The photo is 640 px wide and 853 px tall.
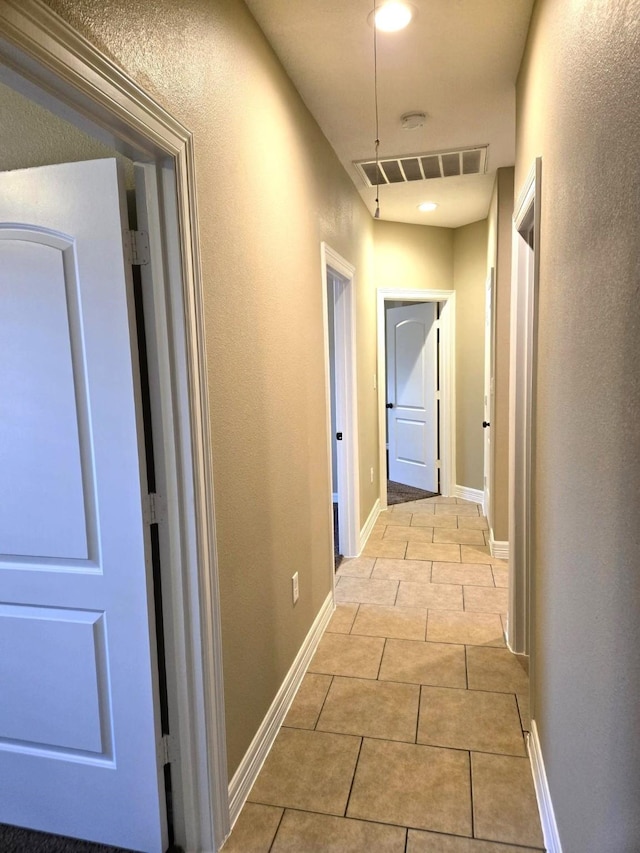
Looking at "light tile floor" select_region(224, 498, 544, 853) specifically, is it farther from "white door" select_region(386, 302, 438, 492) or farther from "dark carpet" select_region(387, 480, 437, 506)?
"white door" select_region(386, 302, 438, 492)

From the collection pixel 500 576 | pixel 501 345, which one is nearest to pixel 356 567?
pixel 500 576

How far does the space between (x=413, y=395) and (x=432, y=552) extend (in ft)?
7.55

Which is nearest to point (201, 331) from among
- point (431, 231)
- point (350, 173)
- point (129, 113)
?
point (129, 113)

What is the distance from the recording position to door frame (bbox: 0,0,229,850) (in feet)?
4.42

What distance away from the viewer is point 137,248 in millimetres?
1506

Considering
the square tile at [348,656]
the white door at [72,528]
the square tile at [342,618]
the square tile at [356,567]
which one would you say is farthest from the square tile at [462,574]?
the white door at [72,528]

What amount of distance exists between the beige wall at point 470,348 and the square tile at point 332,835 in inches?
159

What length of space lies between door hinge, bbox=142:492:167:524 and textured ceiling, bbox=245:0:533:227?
67.5 inches

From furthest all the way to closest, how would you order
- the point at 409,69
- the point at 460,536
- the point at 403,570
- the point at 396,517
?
the point at 396,517 → the point at 460,536 → the point at 403,570 → the point at 409,69

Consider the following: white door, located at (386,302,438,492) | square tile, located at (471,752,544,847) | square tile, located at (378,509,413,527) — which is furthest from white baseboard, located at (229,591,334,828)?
white door, located at (386,302,438,492)

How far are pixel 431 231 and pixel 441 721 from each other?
4318mm

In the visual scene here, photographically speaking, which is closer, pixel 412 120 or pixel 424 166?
pixel 412 120

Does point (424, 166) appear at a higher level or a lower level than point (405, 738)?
higher

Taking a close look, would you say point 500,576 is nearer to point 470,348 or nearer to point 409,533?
point 409,533
